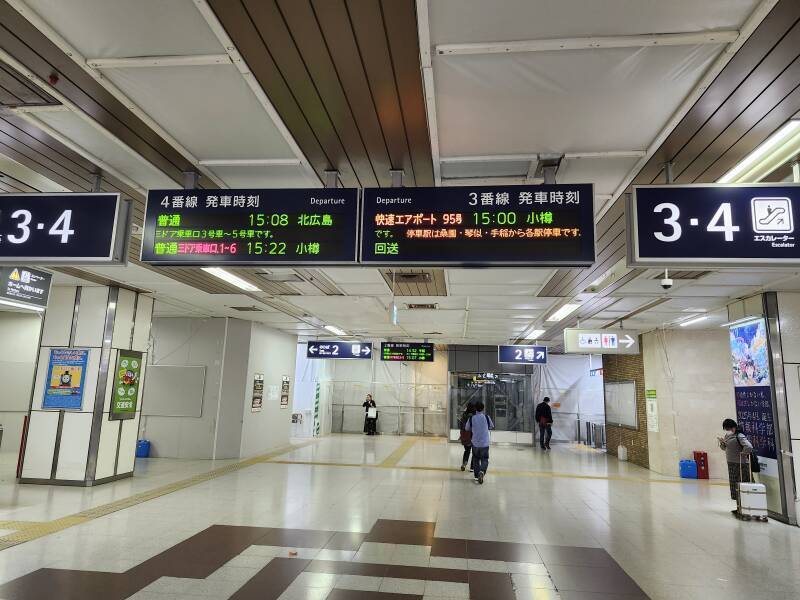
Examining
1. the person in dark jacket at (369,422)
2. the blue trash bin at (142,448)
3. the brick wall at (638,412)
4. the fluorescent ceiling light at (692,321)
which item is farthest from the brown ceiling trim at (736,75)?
the person in dark jacket at (369,422)

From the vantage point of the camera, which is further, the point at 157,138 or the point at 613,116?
the point at 157,138

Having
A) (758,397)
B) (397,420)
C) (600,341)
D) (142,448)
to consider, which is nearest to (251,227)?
(758,397)

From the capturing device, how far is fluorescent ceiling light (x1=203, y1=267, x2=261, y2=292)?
23.5 ft

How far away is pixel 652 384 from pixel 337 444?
338 inches

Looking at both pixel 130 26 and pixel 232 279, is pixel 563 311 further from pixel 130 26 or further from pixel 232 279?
pixel 130 26

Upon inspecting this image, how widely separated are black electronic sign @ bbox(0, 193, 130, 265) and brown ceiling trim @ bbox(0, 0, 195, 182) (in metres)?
0.45

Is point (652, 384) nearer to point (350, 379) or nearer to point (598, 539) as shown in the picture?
point (598, 539)

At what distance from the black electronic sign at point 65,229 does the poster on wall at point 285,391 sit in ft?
35.9

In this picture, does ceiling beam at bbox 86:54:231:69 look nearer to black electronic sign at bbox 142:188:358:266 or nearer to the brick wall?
black electronic sign at bbox 142:188:358:266

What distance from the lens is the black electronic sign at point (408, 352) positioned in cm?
1397

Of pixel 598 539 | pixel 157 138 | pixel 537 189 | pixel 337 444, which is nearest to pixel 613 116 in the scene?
pixel 537 189

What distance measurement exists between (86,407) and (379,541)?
18.7ft

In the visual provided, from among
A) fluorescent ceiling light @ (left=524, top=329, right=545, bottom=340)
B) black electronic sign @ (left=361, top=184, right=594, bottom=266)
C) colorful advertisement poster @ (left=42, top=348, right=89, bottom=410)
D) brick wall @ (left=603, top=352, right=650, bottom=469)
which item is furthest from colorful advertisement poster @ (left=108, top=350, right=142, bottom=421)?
brick wall @ (left=603, top=352, right=650, bottom=469)

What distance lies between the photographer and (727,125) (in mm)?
3135
